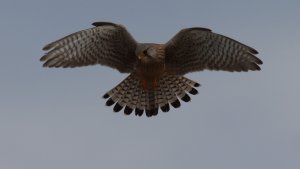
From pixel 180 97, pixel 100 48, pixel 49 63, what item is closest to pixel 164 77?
pixel 180 97

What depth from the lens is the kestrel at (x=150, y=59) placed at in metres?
15.2

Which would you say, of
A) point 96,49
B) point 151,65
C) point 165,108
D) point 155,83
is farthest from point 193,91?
point 96,49

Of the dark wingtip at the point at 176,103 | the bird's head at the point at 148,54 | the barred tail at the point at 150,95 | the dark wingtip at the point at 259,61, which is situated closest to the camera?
the dark wingtip at the point at 259,61

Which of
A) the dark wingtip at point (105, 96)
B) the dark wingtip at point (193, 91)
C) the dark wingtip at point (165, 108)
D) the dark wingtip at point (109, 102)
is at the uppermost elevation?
the dark wingtip at point (193, 91)

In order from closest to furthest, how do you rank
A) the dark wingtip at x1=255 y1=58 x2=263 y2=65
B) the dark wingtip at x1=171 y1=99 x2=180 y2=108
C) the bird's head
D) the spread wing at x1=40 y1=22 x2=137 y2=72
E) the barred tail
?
the spread wing at x1=40 y1=22 x2=137 y2=72 → the dark wingtip at x1=255 y1=58 x2=263 y2=65 → the bird's head → the barred tail → the dark wingtip at x1=171 y1=99 x2=180 y2=108

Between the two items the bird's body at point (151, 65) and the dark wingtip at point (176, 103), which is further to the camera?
the dark wingtip at point (176, 103)

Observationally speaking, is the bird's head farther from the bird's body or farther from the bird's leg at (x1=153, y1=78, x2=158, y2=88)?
the bird's leg at (x1=153, y1=78, x2=158, y2=88)

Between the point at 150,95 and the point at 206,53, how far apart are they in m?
1.57

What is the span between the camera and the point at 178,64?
1595 cm

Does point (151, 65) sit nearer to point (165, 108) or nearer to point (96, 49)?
point (96, 49)

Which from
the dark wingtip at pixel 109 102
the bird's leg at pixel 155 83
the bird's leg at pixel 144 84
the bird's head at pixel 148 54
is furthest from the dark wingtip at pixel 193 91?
the dark wingtip at pixel 109 102

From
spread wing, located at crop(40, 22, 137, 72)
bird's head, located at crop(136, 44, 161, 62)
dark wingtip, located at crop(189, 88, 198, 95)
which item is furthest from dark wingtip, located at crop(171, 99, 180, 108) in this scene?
bird's head, located at crop(136, 44, 161, 62)

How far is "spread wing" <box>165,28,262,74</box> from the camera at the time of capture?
15.3m

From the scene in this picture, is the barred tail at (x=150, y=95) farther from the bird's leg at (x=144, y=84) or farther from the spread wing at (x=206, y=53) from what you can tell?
the spread wing at (x=206, y=53)
